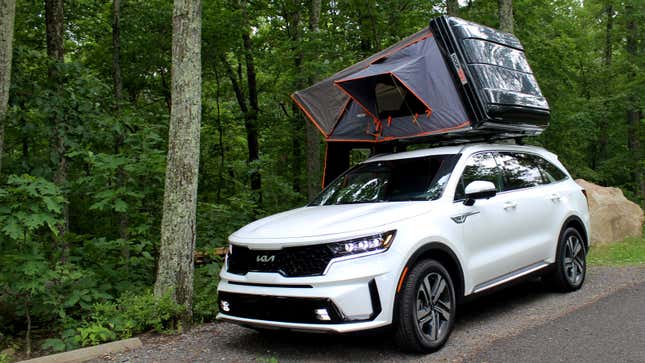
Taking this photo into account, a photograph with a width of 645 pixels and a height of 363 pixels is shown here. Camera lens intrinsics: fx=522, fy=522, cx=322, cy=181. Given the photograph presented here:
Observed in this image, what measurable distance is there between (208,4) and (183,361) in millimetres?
11311

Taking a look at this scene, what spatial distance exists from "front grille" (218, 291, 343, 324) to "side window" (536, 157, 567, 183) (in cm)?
406

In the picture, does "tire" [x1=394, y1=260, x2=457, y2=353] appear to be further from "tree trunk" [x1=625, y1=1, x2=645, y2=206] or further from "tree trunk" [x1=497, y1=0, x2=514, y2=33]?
"tree trunk" [x1=625, y1=1, x2=645, y2=206]

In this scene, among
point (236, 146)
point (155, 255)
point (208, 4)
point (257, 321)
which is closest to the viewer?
point (257, 321)

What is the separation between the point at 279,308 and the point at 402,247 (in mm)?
1130

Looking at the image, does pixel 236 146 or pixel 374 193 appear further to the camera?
pixel 236 146

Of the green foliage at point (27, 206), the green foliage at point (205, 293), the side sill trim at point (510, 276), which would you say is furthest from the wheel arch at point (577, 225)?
the green foliage at point (27, 206)

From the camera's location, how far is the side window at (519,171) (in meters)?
6.10

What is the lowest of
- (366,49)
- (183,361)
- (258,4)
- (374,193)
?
(183,361)

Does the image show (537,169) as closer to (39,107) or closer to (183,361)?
(183,361)

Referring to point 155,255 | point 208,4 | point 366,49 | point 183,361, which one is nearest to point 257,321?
point 183,361

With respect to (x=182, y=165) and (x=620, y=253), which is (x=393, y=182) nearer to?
(x=182, y=165)

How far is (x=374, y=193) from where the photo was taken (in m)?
5.60

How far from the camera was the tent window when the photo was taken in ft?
22.1

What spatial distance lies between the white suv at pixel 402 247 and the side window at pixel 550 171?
322 millimetres
